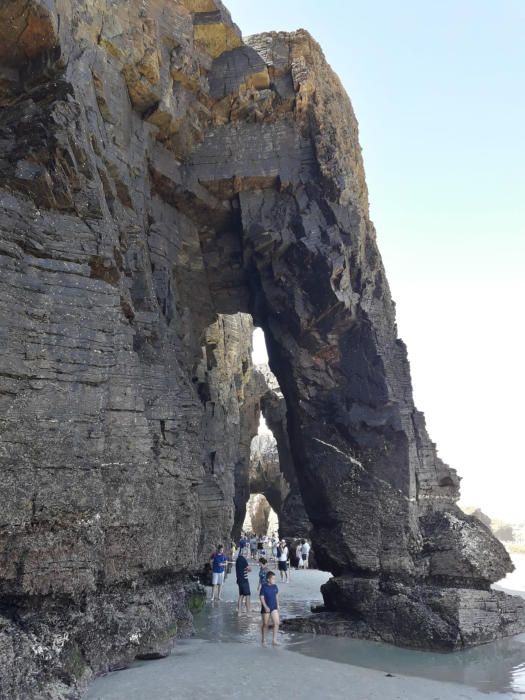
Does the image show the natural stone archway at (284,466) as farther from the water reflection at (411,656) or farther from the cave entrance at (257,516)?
the water reflection at (411,656)

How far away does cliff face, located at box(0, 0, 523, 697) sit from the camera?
883 centimetres

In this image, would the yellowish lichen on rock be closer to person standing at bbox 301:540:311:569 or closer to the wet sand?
the wet sand

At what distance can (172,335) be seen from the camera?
1580cm

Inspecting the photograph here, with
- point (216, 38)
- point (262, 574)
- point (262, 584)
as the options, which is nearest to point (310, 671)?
point (262, 584)

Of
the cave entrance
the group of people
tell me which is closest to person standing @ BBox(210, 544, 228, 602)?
the group of people

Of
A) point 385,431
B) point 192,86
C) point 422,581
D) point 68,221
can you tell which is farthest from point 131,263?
point 422,581

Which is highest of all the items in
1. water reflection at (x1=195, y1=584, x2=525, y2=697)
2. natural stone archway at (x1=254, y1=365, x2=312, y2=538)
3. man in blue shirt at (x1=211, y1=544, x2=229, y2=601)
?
natural stone archway at (x1=254, y1=365, x2=312, y2=538)

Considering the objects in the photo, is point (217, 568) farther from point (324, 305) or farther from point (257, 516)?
point (257, 516)

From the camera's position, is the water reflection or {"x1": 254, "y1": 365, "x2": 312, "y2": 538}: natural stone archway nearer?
the water reflection

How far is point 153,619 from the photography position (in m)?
10.1

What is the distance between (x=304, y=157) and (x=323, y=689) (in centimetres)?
1572

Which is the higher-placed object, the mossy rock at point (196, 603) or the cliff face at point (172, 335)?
the cliff face at point (172, 335)

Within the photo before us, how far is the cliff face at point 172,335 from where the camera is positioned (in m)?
8.83

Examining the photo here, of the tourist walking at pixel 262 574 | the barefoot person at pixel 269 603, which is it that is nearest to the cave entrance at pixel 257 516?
the tourist walking at pixel 262 574
